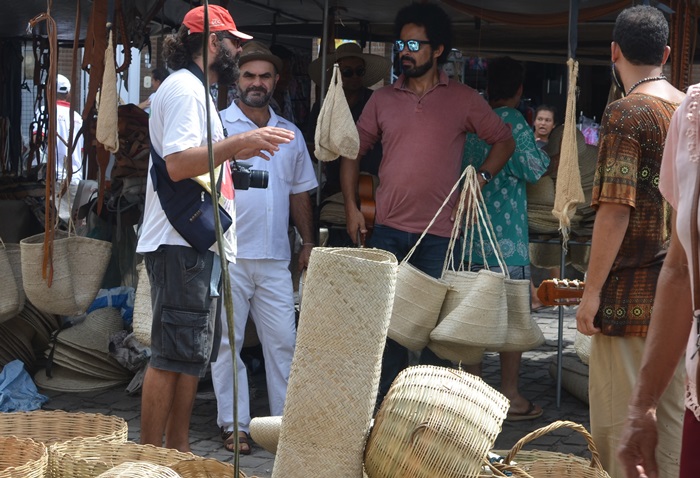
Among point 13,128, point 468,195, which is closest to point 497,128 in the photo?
point 468,195

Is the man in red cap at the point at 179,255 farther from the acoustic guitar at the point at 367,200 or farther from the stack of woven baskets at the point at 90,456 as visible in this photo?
the acoustic guitar at the point at 367,200

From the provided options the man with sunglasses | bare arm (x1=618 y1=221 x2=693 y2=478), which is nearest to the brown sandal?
the man with sunglasses

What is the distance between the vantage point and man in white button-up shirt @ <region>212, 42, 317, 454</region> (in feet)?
17.1

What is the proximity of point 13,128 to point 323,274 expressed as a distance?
644 cm

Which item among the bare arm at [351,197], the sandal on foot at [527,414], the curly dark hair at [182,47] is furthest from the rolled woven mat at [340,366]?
the sandal on foot at [527,414]

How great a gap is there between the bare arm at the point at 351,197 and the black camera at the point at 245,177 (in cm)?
117

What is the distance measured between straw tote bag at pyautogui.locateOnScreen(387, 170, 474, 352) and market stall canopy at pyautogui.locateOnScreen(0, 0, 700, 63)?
2.50 m

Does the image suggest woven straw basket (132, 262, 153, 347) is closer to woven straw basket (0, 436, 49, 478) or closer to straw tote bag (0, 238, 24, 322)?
straw tote bag (0, 238, 24, 322)

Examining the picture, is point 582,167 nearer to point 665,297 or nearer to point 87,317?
point 87,317

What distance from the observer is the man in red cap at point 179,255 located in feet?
13.5

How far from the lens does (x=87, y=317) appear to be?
6641mm

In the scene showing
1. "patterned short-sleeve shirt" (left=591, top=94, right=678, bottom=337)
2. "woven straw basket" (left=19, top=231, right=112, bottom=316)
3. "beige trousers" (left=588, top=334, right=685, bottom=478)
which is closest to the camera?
"patterned short-sleeve shirt" (left=591, top=94, right=678, bottom=337)

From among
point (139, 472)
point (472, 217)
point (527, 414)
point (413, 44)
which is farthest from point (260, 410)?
point (139, 472)

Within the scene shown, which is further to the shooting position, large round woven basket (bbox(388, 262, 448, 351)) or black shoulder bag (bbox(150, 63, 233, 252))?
large round woven basket (bbox(388, 262, 448, 351))
